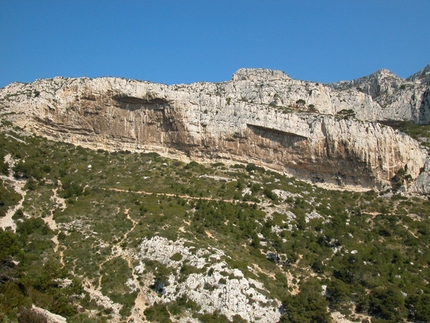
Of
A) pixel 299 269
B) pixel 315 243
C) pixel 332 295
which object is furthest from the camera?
pixel 315 243

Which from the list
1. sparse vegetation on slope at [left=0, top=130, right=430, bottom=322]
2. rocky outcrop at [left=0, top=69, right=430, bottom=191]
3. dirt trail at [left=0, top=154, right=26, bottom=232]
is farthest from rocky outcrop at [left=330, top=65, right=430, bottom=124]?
dirt trail at [left=0, top=154, right=26, bottom=232]

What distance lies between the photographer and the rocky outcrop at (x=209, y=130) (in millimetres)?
54812

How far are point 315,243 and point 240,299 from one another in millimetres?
13679

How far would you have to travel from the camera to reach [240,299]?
30.6 meters

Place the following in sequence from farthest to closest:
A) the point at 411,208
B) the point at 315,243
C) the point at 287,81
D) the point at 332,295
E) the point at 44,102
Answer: the point at 287,81, the point at 44,102, the point at 411,208, the point at 315,243, the point at 332,295

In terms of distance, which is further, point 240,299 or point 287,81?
point 287,81

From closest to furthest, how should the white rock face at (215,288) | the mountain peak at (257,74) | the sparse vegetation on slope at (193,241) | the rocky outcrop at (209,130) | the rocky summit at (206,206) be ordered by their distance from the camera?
the sparse vegetation on slope at (193,241)
the white rock face at (215,288)
the rocky summit at (206,206)
the rocky outcrop at (209,130)
the mountain peak at (257,74)

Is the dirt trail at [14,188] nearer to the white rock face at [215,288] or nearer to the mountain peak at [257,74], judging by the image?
the white rock face at [215,288]

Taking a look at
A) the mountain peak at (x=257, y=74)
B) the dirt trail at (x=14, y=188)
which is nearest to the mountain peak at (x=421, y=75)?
the mountain peak at (x=257, y=74)

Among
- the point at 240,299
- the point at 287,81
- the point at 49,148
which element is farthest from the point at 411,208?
the point at 49,148

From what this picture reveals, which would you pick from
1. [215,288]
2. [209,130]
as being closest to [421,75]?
[209,130]

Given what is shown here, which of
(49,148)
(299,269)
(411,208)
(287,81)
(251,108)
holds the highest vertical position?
(287,81)

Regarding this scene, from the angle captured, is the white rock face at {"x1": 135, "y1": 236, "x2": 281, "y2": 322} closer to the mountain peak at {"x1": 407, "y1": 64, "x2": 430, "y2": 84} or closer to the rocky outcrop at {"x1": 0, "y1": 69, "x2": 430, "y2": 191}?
the rocky outcrop at {"x1": 0, "y1": 69, "x2": 430, "y2": 191}

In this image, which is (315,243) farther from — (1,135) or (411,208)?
(1,135)
